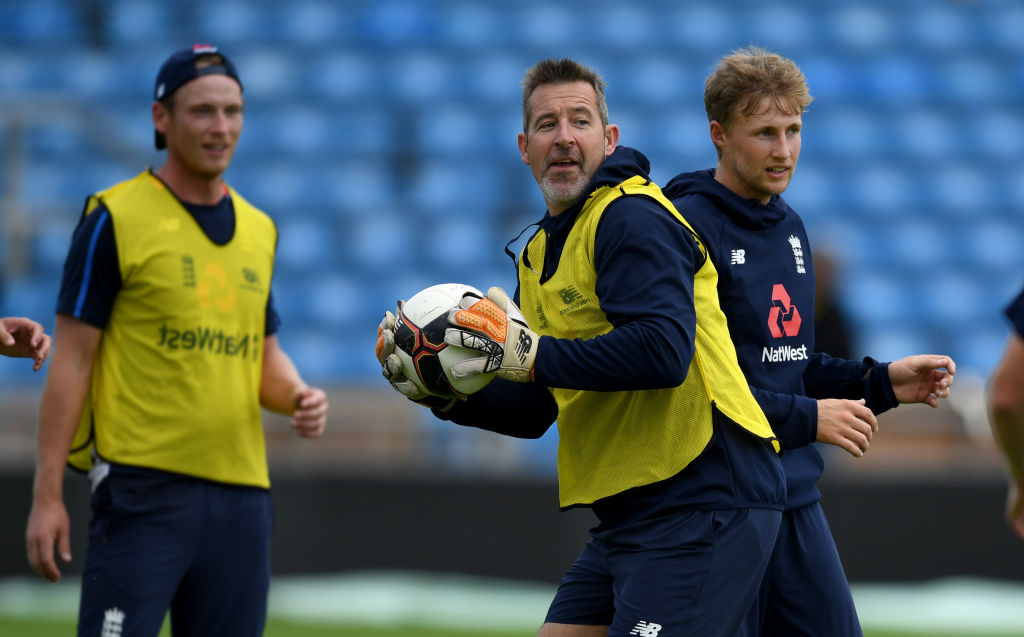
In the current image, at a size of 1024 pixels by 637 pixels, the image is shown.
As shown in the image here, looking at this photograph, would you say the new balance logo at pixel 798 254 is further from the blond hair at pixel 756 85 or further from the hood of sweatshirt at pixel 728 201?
the blond hair at pixel 756 85

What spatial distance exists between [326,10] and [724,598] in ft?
38.4

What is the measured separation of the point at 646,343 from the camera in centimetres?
317

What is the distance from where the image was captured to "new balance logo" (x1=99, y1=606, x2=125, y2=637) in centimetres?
393

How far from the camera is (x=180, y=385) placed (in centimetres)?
420

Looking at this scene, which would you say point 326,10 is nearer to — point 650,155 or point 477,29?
point 477,29

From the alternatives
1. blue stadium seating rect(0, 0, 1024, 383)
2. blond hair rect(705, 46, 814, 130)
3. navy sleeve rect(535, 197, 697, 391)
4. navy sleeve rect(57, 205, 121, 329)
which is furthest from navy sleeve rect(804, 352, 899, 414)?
blue stadium seating rect(0, 0, 1024, 383)

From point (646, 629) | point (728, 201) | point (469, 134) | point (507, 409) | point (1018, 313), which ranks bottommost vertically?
point (646, 629)

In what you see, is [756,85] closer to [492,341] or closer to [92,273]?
[492,341]

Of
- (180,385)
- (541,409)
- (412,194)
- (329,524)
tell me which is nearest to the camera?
(541,409)

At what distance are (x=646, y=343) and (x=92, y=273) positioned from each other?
190cm

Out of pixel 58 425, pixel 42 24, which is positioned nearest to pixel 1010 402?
pixel 58 425

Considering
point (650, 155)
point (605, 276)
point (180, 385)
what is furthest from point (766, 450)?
point (650, 155)

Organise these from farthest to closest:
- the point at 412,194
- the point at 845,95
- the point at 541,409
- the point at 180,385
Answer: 1. the point at 845,95
2. the point at 412,194
3. the point at 180,385
4. the point at 541,409

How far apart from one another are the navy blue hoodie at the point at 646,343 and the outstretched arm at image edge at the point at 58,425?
59.9 inches
